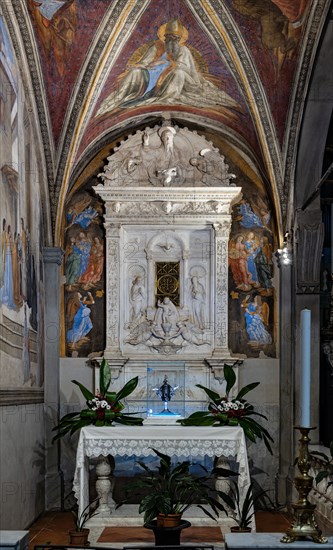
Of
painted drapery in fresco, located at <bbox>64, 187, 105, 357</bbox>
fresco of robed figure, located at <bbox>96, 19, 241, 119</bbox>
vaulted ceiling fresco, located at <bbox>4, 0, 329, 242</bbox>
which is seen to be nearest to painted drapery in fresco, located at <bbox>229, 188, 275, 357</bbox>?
vaulted ceiling fresco, located at <bbox>4, 0, 329, 242</bbox>

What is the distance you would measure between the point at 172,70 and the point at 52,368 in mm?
4723

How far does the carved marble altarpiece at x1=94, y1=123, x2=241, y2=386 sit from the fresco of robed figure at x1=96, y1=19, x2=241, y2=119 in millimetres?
723

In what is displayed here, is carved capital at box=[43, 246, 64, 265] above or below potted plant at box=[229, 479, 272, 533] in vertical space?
above

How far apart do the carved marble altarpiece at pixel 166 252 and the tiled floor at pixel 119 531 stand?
2492mm

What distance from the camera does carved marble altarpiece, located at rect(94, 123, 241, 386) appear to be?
44.9ft

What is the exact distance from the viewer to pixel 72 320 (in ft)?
45.6

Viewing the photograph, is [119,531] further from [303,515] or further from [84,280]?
[303,515]

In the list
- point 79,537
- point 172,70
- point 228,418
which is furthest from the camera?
point 172,70

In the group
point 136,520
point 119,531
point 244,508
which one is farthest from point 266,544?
point 136,520

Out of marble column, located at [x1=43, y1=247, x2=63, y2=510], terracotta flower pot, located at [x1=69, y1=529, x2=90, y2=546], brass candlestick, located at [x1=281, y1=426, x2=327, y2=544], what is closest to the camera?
brass candlestick, located at [x1=281, y1=426, x2=327, y2=544]

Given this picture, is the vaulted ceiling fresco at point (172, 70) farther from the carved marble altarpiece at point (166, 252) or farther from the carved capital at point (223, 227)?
the carved capital at point (223, 227)

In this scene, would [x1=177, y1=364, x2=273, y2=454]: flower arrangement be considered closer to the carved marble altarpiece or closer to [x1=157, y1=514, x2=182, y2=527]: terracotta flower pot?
the carved marble altarpiece

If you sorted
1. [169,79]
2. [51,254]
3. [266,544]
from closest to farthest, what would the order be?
[266,544], [169,79], [51,254]

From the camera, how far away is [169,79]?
43.1ft
